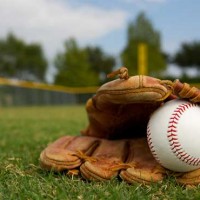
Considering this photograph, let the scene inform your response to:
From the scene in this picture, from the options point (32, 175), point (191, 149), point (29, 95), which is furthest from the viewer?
point (29, 95)

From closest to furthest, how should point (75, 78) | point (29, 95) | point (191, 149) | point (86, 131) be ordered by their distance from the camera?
point (191, 149)
point (86, 131)
point (29, 95)
point (75, 78)

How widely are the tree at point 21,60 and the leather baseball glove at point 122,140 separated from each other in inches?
1404

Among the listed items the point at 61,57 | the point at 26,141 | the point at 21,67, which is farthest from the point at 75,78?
the point at 26,141

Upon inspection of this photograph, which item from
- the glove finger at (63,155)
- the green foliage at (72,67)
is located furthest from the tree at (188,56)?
the glove finger at (63,155)

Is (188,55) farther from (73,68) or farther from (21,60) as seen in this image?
(73,68)

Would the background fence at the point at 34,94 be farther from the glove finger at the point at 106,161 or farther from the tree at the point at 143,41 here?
the glove finger at the point at 106,161

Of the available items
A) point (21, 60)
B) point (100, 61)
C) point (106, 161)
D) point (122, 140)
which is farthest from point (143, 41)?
point (106, 161)

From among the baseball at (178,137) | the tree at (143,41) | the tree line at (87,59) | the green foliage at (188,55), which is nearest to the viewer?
the baseball at (178,137)

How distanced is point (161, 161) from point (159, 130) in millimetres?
134

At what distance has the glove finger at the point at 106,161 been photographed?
1684 mm

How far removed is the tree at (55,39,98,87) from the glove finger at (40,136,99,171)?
2583 centimetres

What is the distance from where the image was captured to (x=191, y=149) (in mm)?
1600

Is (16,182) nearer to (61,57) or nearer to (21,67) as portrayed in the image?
(61,57)

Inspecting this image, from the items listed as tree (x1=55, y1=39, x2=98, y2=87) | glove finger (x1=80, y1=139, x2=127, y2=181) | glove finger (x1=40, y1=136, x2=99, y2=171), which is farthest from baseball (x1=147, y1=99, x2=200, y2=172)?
tree (x1=55, y1=39, x2=98, y2=87)
